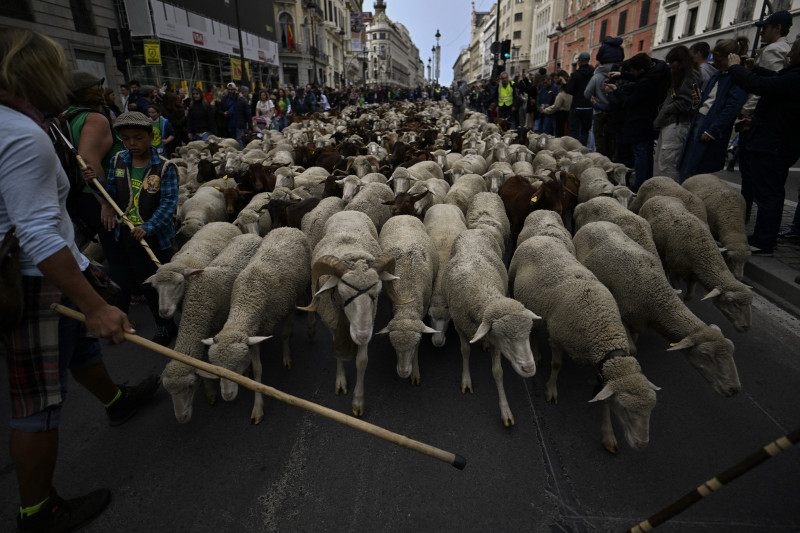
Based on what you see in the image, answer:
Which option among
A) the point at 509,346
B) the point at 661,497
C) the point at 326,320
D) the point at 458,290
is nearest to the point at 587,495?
the point at 661,497

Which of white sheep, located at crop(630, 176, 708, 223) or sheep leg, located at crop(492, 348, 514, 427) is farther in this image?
white sheep, located at crop(630, 176, 708, 223)

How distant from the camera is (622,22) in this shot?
3519 cm

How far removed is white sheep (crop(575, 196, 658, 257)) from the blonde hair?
4528mm

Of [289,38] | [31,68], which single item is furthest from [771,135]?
[289,38]

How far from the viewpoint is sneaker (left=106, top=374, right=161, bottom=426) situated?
2.91 metres

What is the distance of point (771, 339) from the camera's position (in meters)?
3.64

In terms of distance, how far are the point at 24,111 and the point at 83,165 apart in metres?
1.86

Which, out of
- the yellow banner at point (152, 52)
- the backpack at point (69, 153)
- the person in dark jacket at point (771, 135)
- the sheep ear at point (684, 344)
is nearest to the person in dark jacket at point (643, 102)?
the person in dark jacket at point (771, 135)

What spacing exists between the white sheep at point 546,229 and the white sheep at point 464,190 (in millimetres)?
1266

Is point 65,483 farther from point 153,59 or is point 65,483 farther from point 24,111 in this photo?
point 153,59

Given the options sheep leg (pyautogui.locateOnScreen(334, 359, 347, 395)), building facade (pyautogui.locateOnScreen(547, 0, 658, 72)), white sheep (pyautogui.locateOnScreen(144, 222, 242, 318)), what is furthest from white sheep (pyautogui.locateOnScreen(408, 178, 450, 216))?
building facade (pyautogui.locateOnScreen(547, 0, 658, 72))

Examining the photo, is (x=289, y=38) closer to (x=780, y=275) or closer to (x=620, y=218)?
(x=620, y=218)

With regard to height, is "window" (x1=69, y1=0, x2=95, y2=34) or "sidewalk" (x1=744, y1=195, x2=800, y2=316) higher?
"window" (x1=69, y1=0, x2=95, y2=34)

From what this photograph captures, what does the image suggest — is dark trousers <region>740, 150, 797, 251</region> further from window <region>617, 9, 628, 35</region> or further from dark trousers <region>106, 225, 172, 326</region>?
window <region>617, 9, 628, 35</region>
